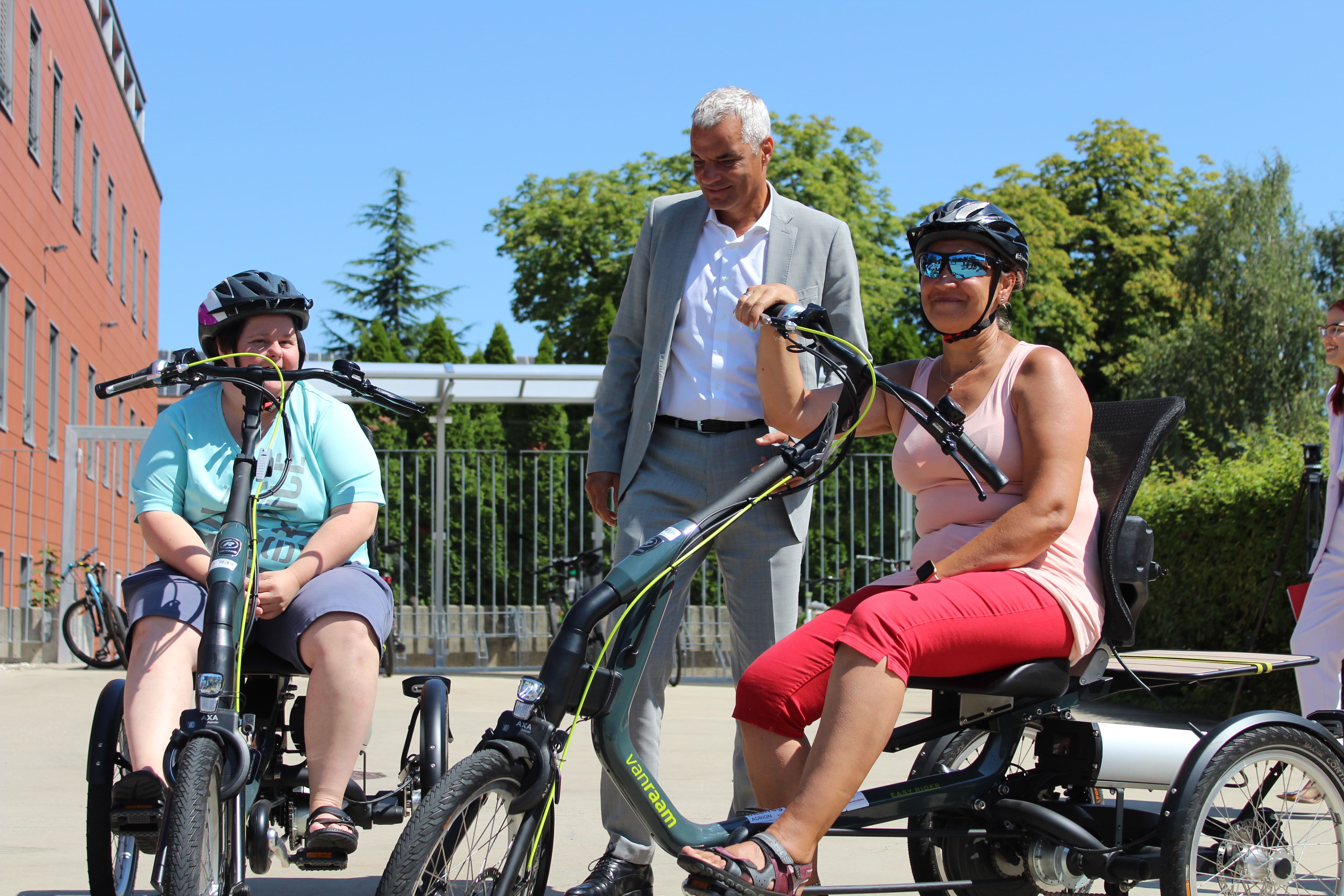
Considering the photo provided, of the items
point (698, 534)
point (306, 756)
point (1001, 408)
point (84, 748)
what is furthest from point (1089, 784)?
point (84, 748)

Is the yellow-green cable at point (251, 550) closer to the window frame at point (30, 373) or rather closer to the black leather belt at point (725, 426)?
the black leather belt at point (725, 426)

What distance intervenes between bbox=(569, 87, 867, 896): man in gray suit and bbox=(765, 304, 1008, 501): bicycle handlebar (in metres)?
0.70

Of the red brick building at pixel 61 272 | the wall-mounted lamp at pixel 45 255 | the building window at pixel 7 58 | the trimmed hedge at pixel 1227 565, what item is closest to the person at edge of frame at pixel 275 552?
the trimmed hedge at pixel 1227 565

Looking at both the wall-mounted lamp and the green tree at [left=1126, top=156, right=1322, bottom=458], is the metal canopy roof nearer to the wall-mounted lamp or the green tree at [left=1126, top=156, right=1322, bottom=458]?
the wall-mounted lamp

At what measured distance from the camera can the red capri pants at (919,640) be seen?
283 cm

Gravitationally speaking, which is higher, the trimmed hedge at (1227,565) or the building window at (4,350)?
the building window at (4,350)

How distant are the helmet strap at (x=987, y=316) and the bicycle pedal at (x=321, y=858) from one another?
184cm

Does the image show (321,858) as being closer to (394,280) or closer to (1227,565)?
(1227,565)

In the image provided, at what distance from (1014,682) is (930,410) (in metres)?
0.64

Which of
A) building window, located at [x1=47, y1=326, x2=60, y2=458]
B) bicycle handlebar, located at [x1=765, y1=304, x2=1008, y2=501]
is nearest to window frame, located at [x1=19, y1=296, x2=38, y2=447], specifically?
building window, located at [x1=47, y1=326, x2=60, y2=458]

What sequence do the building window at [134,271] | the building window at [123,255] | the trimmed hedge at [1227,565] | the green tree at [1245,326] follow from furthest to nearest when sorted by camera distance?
1. the green tree at [1245,326]
2. the building window at [134,271]
3. the building window at [123,255]
4. the trimmed hedge at [1227,565]

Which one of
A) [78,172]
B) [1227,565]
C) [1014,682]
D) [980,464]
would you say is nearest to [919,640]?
[1014,682]

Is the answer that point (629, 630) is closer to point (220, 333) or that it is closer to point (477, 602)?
point (220, 333)

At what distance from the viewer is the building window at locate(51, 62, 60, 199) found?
19.4m
